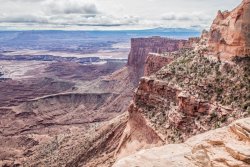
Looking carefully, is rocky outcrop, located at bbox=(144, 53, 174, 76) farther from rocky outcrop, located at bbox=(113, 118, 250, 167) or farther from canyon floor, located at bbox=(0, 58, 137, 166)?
rocky outcrop, located at bbox=(113, 118, 250, 167)

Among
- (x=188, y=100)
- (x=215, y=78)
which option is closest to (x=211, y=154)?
(x=188, y=100)

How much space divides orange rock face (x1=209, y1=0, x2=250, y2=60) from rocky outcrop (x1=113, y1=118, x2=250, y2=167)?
2876 cm

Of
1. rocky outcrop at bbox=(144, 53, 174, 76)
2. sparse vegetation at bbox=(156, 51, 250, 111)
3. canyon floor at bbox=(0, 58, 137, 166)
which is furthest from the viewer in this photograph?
rocky outcrop at bbox=(144, 53, 174, 76)

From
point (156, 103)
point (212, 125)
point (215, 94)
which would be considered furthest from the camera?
point (156, 103)

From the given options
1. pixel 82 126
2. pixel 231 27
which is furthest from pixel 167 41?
pixel 231 27

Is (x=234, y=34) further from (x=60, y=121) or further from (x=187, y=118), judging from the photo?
(x=60, y=121)

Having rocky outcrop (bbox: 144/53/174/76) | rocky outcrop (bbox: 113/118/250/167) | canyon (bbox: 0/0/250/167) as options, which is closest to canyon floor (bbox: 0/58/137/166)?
canyon (bbox: 0/0/250/167)

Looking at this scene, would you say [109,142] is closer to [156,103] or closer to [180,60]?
[156,103]

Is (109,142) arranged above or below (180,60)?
below

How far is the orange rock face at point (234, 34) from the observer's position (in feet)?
154

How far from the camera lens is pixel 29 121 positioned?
131 meters

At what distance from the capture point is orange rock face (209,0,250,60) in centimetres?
4684

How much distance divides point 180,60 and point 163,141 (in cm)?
1448

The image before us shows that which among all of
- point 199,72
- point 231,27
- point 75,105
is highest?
point 231,27
